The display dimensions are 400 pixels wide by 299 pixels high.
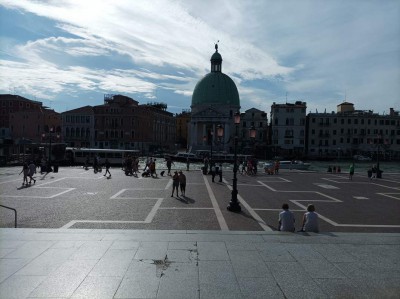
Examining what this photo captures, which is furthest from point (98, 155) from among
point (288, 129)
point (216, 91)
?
point (288, 129)

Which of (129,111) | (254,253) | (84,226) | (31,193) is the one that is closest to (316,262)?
(254,253)

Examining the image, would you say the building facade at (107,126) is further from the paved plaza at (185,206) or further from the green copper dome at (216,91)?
the paved plaza at (185,206)

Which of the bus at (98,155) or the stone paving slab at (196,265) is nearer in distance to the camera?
the stone paving slab at (196,265)

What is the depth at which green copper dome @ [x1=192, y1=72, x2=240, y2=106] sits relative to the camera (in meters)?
115

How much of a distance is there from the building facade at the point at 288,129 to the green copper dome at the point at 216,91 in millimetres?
13999

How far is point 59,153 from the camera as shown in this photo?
5759 centimetres

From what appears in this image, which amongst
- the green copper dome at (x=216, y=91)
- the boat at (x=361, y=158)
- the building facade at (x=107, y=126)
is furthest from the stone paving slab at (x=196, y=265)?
the green copper dome at (x=216, y=91)

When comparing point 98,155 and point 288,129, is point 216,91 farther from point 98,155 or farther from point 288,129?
point 98,155

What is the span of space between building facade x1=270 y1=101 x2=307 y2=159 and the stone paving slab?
99.3m

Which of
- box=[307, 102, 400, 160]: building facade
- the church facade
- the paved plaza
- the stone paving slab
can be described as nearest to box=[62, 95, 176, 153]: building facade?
the church facade

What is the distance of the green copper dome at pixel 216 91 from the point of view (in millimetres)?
115188

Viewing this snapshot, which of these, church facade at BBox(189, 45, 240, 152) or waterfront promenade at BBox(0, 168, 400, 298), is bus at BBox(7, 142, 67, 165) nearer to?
waterfront promenade at BBox(0, 168, 400, 298)

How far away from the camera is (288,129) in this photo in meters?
110

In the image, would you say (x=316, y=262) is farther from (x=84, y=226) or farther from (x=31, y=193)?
(x=31, y=193)
